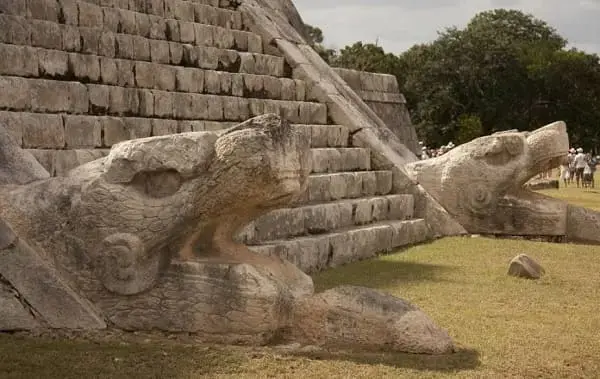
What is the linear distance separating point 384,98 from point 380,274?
33.2 feet

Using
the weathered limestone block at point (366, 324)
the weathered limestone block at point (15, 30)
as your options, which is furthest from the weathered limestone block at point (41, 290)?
the weathered limestone block at point (15, 30)

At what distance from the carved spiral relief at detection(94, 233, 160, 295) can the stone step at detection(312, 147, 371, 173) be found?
527cm

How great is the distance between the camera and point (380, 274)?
8.95 metres

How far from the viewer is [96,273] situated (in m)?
5.72

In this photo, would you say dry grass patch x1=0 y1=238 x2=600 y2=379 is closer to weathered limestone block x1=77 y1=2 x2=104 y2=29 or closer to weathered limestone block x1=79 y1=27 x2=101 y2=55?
weathered limestone block x1=79 y1=27 x2=101 y2=55

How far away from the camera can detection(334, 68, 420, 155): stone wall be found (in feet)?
58.2

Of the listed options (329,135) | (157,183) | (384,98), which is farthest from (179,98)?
(384,98)

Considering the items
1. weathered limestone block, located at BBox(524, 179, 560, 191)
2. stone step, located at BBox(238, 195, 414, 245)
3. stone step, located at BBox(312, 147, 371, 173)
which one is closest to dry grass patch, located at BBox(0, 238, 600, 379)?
stone step, located at BBox(238, 195, 414, 245)

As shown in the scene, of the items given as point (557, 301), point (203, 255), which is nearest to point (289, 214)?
point (557, 301)

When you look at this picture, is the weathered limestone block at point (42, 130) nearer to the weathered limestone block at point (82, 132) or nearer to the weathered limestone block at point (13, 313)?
the weathered limestone block at point (82, 132)

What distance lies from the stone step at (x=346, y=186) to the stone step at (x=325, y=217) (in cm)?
15

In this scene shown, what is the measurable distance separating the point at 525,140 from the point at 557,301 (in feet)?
15.9

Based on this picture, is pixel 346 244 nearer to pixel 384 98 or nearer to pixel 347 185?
pixel 347 185

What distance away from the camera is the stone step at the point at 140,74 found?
830 cm
